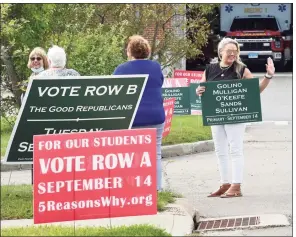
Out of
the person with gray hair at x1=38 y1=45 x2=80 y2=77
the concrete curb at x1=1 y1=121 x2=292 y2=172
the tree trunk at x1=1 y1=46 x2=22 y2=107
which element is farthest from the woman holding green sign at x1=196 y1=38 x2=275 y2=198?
the concrete curb at x1=1 y1=121 x2=292 y2=172

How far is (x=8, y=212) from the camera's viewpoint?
27.3 ft

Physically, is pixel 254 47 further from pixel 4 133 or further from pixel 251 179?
pixel 4 133

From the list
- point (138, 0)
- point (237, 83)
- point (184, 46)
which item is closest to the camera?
point (138, 0)

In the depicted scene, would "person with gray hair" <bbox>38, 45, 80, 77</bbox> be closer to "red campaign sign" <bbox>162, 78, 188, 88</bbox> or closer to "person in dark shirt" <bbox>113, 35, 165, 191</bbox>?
"person in dark shirt" <bbox>113, 35, 165, 191</bbox>

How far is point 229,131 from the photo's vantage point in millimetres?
9766

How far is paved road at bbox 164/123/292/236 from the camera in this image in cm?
920

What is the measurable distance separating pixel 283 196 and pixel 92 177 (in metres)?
3.23

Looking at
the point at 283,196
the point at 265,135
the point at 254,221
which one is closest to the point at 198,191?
the point at 283,196

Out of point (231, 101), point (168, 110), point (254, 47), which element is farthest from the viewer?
point (254, 47)

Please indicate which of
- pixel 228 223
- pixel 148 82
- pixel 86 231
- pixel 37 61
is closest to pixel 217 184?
pixel 148 82

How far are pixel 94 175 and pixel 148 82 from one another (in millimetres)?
2069

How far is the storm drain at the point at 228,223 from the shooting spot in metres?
8.16

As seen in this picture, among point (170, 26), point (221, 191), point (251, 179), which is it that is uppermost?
point (170, 26)

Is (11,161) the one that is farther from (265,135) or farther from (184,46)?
(184,46)
